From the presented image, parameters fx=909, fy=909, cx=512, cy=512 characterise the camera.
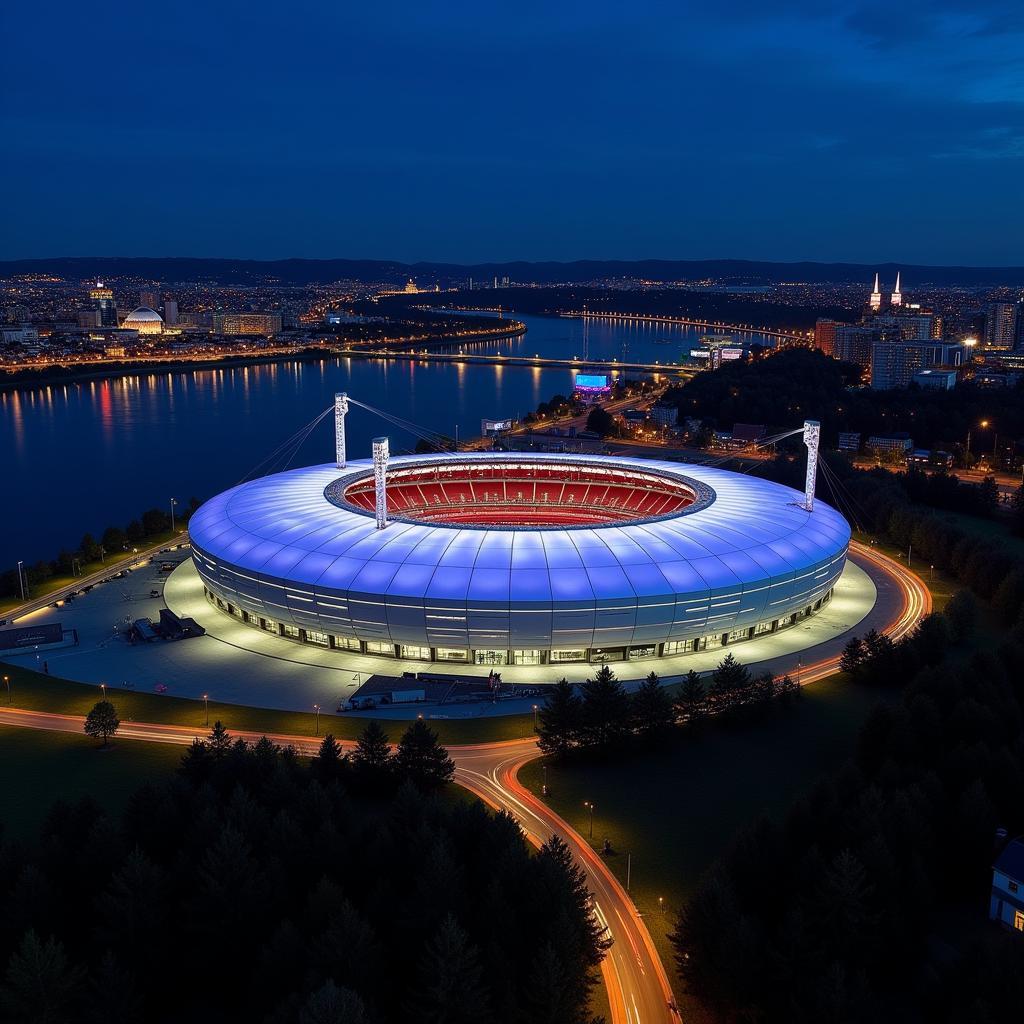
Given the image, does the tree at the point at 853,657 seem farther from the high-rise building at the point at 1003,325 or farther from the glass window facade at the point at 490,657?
the high-rise building at the point at 1003,325

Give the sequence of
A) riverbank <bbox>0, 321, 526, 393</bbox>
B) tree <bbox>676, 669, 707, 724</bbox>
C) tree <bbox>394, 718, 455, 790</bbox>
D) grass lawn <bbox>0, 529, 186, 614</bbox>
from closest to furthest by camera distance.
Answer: tree <bbox>394, 718, 455, 790</bbox> → tree <bbox>676, 669, 707, 724</bbox> → grass lawn <bbox>0, 529, 186, 614</bbox> → riverbank <bbox>0, 321, 526, 393</bbox>

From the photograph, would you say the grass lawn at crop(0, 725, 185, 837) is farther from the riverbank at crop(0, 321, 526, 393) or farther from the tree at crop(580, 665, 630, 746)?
the riverbank at crop(0, 321, 526, 393)

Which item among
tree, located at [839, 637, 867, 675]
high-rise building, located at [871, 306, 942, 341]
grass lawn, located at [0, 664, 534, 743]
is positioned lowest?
grass lawn, located at [0, 664, 534, 743]

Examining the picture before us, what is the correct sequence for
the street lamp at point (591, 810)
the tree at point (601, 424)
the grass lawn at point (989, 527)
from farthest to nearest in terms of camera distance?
1. the tree at point (601, 424)
2. the grass lawn at point (989, 527)
3. the street lamp at point (591, 810)

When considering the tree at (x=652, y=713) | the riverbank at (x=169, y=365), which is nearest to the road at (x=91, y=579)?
the tree at (x=652, y=713)

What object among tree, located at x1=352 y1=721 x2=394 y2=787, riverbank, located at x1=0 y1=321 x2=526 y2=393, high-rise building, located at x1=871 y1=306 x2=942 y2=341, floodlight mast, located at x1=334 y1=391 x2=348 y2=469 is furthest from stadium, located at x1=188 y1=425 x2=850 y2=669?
high-rise building, located at x1=871 y1=306 x2=942 y2=341

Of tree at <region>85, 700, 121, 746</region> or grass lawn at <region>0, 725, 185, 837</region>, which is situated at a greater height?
tree at <region>85, 700, 121, 746</region>
